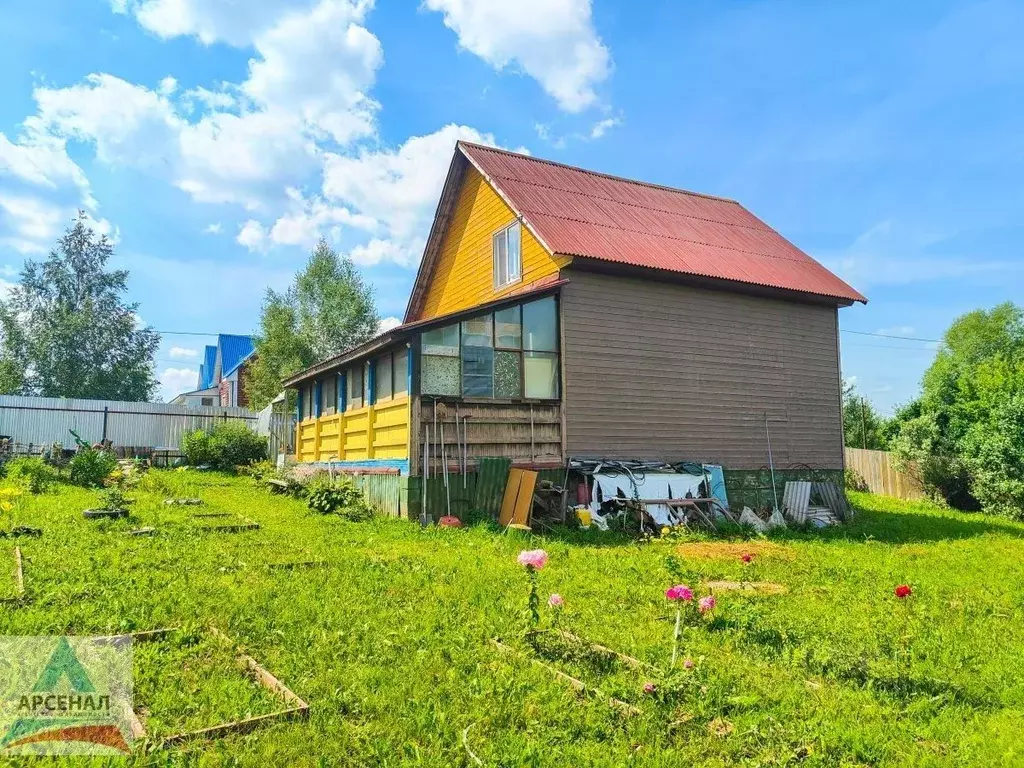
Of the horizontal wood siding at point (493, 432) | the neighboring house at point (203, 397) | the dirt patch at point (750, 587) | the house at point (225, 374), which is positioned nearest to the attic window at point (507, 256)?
the horizontal wood siding at point (493, 432)

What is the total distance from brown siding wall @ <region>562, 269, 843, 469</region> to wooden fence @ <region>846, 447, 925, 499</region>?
6041 millimetres

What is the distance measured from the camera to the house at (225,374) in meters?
41.2

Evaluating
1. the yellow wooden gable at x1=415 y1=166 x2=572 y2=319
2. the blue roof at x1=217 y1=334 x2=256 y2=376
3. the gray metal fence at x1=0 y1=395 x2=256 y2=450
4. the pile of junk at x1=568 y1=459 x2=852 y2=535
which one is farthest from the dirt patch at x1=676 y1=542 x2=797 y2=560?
the blue roof at x1=217 y1=334 x2=256 y2=376

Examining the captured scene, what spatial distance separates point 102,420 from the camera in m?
24.7

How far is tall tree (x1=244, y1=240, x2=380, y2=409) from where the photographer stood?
32.8m

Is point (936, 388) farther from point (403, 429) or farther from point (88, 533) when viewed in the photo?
point (88, 533)

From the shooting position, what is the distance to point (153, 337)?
37.4 m

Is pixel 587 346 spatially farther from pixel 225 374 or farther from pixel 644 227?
pixel 225 374

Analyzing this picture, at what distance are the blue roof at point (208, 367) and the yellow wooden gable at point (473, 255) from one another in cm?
3658

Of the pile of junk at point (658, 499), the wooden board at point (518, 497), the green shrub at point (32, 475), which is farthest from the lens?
the green shrub at point (32, 475)

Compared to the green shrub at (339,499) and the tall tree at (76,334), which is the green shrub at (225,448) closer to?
the green shrub at (339,499)

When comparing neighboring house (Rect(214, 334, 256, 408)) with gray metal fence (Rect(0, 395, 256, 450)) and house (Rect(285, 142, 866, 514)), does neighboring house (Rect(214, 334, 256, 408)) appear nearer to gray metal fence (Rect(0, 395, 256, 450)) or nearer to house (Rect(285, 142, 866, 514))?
gray metal fence (Rect(0, 395, 256, 450))

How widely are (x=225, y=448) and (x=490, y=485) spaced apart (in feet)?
44.0

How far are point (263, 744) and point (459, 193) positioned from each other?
1612cm
